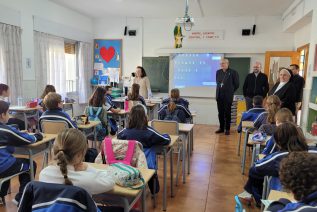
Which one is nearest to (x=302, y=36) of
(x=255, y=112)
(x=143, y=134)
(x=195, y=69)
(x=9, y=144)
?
(x=195, y=69)

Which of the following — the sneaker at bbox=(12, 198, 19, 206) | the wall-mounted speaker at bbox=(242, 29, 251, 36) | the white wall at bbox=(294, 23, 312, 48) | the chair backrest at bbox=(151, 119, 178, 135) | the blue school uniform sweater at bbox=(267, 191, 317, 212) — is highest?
the wall-mounted speaker at bbox=(242, 29, 251, 36)

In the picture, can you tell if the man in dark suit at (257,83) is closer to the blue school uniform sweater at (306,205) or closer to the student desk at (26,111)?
the student desk at (26,111)

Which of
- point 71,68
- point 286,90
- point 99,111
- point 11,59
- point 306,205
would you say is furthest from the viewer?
point 71,68

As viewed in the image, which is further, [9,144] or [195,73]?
[195,73]

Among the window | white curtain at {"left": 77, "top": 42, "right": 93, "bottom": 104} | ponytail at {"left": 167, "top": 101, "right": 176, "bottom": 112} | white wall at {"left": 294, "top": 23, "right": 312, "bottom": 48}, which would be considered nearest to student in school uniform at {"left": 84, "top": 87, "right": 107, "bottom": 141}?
ponytail at {"left": 167, "top": 101, "right": 176, "bottom": 112}

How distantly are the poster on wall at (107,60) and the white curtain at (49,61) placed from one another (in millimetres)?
1351

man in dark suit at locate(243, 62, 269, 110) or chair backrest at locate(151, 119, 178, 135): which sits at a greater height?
man in dark suit at locate(243, 62, 269, 110)

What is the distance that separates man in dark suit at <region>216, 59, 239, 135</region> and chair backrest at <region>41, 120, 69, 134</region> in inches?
156

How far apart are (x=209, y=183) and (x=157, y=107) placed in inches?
128

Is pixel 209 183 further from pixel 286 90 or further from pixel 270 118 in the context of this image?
pixel 286 90

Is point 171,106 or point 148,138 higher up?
point 171,106

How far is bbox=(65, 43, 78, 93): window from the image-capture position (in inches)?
292

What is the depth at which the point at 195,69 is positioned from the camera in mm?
7594

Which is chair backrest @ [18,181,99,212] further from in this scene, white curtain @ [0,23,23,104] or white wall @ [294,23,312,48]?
white wall @ [294,23,312,48]
